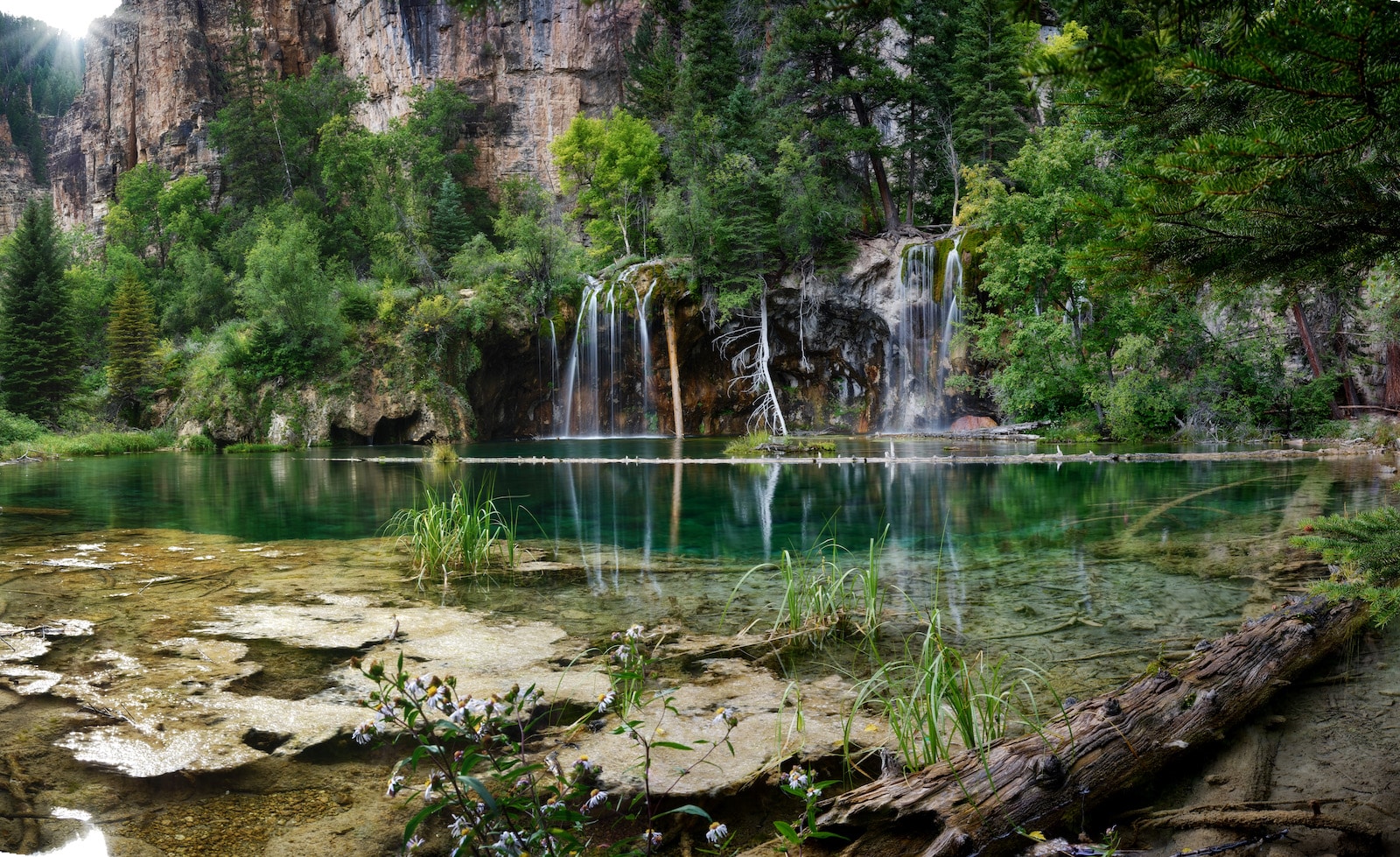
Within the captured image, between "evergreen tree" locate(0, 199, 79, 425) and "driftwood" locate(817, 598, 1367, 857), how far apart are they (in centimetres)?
3925

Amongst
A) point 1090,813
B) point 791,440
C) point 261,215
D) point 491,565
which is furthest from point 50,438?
point 1090,813

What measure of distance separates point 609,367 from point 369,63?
111ft

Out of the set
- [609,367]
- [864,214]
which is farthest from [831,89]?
[609,367]

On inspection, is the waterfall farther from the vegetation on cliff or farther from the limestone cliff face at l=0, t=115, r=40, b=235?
the limestone cliff face at l=0, t=115, r=40, b=235

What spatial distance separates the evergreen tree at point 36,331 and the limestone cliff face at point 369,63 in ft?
64.6

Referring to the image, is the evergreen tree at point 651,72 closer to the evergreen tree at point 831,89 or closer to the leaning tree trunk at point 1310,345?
the evergreen tree at point 831,89

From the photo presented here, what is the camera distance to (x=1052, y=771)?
2.48 meters

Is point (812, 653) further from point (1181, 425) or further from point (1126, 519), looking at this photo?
point (1181, 425)

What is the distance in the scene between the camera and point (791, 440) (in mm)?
21281

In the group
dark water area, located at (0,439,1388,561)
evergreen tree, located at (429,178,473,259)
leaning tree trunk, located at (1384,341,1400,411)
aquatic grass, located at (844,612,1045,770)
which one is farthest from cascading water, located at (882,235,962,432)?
aquatic grass, located at (844,612,1045,770)

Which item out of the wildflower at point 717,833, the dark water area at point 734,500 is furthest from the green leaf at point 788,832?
the dark water area at point 734,500

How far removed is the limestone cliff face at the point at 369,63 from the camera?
50.2 m

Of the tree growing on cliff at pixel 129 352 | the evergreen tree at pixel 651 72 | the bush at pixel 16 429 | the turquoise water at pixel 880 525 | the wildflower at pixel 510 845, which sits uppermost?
the evergreen tree at pixel 651 72

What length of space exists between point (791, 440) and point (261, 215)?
118 feet
